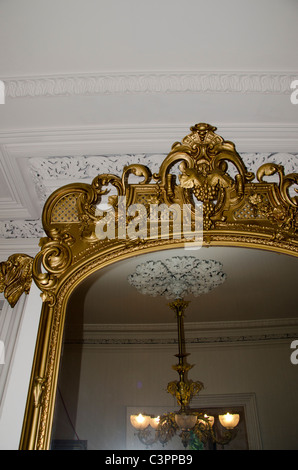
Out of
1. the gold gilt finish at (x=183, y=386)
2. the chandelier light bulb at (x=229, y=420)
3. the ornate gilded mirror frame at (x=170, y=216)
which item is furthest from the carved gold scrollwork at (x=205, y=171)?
the chandelier light bulb at (x=229, y=420)

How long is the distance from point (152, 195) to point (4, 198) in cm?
64

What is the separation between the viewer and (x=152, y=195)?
1231 millimetres

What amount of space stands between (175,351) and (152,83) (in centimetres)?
84

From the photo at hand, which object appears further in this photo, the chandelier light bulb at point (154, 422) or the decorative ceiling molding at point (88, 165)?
the decorative ceiling molding at point (88, 165)

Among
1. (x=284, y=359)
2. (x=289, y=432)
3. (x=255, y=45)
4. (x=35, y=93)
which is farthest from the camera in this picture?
(x=35, y=93)

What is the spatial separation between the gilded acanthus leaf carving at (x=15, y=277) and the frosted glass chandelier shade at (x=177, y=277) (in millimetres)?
382

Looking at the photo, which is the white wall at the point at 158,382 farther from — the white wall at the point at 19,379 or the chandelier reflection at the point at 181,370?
the white wall at the point at 19,379

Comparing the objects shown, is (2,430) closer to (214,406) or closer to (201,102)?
(214,406)

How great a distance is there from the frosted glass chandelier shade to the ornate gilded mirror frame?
0.06 metres

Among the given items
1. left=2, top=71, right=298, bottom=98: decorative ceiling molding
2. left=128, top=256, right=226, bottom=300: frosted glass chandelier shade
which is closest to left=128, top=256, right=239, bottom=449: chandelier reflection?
left=128, top=256, right=226, bottom=300: frosted glass chandelier shade

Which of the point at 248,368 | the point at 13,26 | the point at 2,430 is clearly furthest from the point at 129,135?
the point at 2,430

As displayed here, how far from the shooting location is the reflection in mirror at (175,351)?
896 mm

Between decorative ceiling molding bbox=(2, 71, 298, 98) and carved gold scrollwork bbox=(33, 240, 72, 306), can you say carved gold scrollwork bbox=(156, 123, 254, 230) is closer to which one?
decorative ceiling molding bbox=(2, 71, 298, 98)

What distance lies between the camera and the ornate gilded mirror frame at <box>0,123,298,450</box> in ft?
3.75
